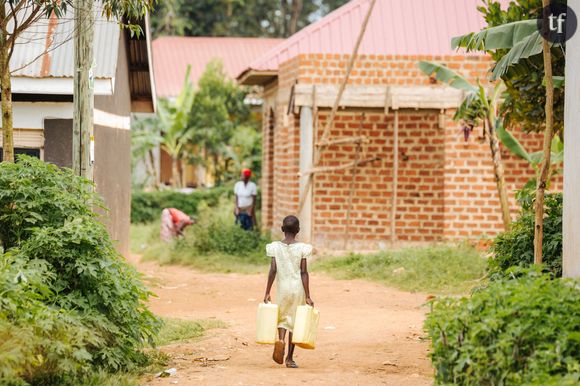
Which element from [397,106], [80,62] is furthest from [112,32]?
[397,106]

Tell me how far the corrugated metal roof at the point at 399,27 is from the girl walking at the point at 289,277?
9792 mm

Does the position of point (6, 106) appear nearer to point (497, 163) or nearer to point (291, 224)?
point (291, 224)

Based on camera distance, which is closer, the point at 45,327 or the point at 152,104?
the point at 45,327

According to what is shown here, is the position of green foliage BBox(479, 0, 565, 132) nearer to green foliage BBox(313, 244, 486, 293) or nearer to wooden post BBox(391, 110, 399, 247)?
green foliage BBox(313, 244, 486, 293)

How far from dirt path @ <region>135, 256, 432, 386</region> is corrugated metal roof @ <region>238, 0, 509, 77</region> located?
468 cm

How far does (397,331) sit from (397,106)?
6.62 m

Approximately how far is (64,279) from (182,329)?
306 centimetres

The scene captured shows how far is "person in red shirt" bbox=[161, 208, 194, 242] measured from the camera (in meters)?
21.8

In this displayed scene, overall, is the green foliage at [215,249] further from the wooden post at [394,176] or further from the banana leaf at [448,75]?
the banana leaf at [448,75]

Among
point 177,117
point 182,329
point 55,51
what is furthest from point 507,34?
point 177,117

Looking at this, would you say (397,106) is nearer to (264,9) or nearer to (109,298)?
(109,298)

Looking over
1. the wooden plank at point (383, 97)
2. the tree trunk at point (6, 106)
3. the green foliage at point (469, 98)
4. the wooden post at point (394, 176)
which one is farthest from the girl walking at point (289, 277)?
the wooden post at point (394, 176)

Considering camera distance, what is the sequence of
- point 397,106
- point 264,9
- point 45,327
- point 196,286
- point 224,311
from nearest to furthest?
point 45,327, point 224,311, point 196,286, point 397,106, point 264,9

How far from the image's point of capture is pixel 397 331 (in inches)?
420
